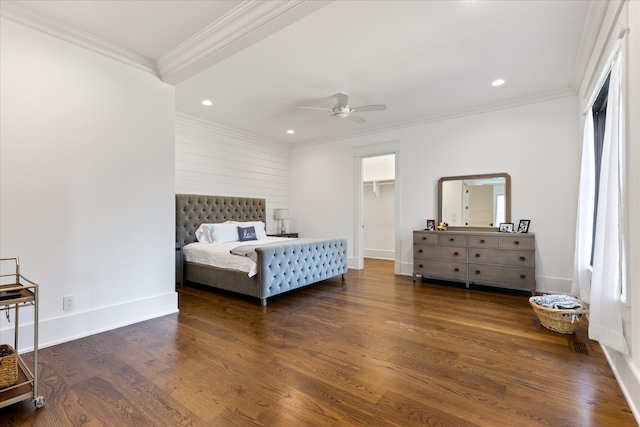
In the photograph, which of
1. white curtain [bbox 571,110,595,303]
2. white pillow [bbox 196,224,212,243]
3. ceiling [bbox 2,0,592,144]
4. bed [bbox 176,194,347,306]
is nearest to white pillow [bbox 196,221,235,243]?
white pillow [bbox 196,224,212,243]

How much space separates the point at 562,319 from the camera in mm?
2584

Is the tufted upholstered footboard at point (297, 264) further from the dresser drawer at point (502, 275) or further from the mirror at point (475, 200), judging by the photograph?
the dresser drawer at point (502, 275)

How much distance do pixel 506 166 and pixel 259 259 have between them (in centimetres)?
381

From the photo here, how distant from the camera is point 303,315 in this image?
10.3 feet

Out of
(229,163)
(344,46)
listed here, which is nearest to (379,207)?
(229,163)

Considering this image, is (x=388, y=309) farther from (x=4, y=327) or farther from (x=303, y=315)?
(x=4, y=327)

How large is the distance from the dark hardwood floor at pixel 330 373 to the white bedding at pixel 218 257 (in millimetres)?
652

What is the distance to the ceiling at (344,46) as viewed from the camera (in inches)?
90.1

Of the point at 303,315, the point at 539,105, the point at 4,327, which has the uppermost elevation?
the point at 539,105

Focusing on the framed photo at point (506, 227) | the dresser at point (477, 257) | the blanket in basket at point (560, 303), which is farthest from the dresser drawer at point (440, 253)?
the blanket in basket at point (560, 303)

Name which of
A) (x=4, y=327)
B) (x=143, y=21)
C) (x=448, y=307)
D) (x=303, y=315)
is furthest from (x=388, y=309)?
(x=143, y=21)

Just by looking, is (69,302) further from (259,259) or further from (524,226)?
(524,226)

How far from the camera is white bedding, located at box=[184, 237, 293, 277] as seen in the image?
143 inches

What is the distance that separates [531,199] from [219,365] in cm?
446
